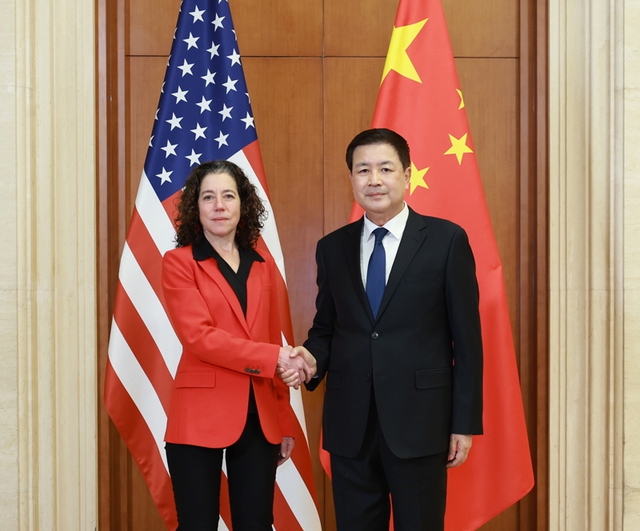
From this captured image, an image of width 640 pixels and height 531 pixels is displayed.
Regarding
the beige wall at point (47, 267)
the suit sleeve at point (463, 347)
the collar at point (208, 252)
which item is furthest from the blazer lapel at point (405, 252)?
the beige wall at point (47, 267)

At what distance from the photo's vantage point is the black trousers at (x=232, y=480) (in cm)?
201

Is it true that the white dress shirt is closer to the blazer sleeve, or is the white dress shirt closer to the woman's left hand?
the blazer sleeve

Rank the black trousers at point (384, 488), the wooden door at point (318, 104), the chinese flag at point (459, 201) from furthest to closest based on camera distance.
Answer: the wooden door at point (318, 104), the chinese flag at point (459, 201), the black trousers at point (384, 488)

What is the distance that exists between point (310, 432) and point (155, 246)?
121cm

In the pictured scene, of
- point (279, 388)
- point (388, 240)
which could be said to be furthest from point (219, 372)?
point (388, 240)

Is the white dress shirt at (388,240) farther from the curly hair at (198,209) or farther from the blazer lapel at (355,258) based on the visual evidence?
Answer: the curly hair at (198,209)

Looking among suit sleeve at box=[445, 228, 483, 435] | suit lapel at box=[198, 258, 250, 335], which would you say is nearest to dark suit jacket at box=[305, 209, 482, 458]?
suit sleeve at box=[445, 228, 483, 435]

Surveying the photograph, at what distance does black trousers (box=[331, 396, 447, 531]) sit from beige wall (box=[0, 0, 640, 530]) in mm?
1212

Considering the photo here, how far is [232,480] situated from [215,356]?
43 cm

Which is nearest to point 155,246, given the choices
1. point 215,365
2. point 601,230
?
point 215,365

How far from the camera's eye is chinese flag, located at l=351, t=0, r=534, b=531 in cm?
267

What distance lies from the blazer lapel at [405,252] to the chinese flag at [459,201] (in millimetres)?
723

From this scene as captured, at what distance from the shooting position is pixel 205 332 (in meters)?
2.02

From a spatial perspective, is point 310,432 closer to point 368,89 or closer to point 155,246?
point 155,246
